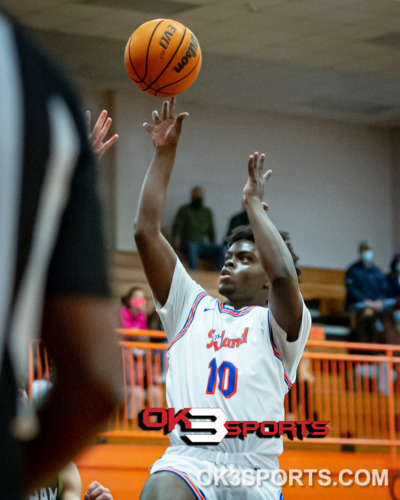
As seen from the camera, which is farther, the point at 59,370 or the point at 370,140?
the point at 370,140

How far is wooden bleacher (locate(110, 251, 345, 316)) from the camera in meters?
14.3

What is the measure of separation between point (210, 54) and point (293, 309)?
36.2ft

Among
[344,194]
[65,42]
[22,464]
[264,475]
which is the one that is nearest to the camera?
[22,464]

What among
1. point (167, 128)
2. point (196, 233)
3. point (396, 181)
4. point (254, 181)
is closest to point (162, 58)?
point (167, 128)

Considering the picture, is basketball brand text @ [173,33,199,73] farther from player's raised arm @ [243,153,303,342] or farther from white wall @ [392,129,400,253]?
white wall @ [392,129,400,253]

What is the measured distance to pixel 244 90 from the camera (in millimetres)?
Answer: 16766

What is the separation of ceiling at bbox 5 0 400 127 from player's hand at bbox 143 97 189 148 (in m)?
7.89

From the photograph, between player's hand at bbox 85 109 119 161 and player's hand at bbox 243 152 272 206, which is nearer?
player's hand at bbox 85 109 119 161

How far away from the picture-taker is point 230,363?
461cm

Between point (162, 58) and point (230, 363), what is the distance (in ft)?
5.63

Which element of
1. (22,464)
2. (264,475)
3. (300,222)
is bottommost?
(264,475)

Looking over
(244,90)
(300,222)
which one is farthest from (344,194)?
(244,90)

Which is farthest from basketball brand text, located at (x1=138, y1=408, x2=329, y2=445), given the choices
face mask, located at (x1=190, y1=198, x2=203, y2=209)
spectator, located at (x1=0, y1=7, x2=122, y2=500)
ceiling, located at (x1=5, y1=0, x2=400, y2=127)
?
face mask, located at (x1=190, y1=198, x2=203, y2=209)

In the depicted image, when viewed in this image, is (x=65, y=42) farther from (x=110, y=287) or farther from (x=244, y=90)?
(x=110, y=287)
